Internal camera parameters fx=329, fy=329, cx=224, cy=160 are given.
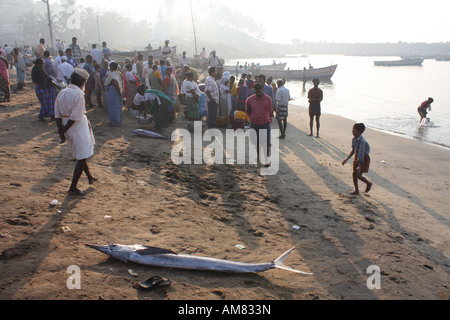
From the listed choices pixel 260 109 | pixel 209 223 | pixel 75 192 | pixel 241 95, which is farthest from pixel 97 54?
pixel 209 223

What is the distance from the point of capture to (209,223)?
4.65 meters

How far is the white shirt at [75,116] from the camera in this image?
4.49m

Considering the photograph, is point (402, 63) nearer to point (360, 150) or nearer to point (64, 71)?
point (64, 71)

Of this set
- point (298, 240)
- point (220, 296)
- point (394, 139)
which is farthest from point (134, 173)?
point (394, 139)

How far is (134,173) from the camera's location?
613cm

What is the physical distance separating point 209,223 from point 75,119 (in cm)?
235

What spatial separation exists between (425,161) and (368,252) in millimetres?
7426

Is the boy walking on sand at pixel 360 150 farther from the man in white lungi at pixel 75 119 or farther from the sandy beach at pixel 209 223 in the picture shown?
the man in white lungi at pixel 75 119

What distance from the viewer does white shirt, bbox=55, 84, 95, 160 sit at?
4.49 m

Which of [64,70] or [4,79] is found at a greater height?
[64,70]

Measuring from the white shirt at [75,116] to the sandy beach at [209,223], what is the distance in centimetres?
73

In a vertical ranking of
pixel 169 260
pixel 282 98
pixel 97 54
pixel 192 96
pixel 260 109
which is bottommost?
pixel 169 260

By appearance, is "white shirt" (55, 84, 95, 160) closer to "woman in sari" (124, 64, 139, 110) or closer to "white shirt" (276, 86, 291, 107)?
"woman in sari" (124, 64, 139, 110)

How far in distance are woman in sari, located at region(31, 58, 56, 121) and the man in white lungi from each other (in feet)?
13.4
